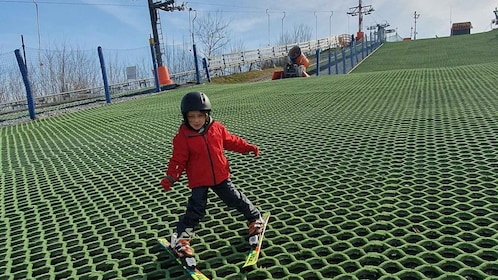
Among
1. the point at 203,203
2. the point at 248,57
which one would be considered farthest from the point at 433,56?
the point at 203,203

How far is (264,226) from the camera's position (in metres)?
2.41

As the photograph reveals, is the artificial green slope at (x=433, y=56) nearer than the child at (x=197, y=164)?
No

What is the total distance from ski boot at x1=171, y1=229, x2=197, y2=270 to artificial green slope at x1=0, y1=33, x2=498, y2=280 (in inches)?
3.3

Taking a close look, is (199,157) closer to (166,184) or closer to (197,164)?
(197,164)

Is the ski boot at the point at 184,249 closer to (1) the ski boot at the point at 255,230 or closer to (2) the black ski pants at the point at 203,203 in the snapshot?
(2) the black ski pants at the point at 203,203

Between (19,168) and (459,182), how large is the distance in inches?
184

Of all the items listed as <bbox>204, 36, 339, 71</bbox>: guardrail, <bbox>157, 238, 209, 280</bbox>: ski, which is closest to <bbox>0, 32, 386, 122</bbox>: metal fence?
<bbox>204, 36, 339, 71</bbox>: guardrail

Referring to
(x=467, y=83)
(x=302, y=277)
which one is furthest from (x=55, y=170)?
(x=467, y=83)

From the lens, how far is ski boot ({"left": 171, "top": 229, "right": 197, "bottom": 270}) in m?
2.06

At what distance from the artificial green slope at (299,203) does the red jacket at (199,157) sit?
1.45 ft

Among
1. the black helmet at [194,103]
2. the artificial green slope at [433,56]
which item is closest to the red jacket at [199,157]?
the black helmet at [194,103]

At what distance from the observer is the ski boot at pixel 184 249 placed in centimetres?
206

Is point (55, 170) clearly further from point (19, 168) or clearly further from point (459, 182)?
point (459, 182)

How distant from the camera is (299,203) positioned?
2.82 metres
